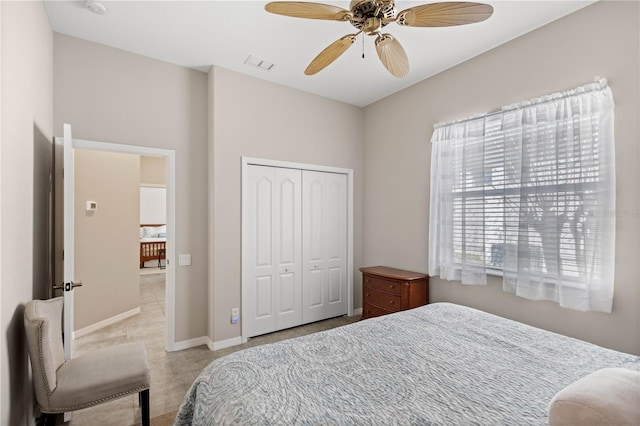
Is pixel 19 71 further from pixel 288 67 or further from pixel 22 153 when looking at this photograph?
pixel 288 67

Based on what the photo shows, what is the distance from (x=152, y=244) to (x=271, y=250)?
5.63m

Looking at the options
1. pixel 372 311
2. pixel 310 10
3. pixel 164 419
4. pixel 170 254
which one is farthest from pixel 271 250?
pixel 310 10

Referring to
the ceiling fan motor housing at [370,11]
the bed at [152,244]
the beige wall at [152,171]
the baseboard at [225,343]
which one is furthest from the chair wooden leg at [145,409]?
the beige wall at [152,171]

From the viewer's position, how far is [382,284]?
11.4ft

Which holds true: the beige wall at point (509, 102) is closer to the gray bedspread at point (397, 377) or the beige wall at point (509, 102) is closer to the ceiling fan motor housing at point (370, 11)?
the gray bedspread at point (397, 377)

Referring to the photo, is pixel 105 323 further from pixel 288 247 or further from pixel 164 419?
pixel 288 247

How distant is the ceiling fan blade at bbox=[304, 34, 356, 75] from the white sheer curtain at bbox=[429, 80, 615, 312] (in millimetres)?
1641

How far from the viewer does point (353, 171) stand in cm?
433

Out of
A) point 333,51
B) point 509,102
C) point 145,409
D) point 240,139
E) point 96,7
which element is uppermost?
point 96,7

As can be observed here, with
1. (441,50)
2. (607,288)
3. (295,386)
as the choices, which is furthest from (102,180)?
(607,288)

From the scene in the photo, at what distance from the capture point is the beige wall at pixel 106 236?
3.57m

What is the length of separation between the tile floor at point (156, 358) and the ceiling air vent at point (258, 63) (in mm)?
3065

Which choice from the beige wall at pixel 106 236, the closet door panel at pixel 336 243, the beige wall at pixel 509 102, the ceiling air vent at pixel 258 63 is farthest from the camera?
the closet door panel at pixel 336 243

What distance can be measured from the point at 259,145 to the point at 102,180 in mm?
2133
